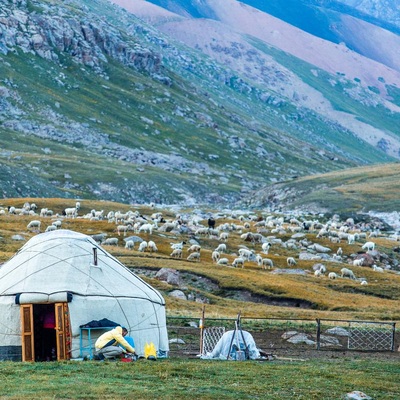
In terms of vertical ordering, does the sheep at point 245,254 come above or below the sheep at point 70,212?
below

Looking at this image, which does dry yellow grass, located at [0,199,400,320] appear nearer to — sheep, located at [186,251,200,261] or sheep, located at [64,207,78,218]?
sheep, located at [186,251,200,261]

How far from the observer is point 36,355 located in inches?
1169

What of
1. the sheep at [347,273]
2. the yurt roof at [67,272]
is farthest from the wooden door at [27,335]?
the sheep at [347,273]

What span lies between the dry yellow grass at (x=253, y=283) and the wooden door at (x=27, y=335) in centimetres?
1829

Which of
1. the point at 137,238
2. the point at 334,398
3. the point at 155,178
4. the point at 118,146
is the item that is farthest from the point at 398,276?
the point at 118,146

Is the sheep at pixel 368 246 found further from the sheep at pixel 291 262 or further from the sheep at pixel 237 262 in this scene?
the sheep at pixel 237 262

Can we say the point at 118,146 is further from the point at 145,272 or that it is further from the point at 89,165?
the point at 145,272

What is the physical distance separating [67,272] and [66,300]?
1562 millimetres

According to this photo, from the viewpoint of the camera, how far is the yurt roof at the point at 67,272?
29.9m

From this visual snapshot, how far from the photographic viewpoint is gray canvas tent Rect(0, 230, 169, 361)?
2912 cm

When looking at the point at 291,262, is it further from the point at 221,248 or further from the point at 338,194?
the point at 338,194

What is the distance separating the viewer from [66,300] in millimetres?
29016

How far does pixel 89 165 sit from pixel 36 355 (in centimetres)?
13683

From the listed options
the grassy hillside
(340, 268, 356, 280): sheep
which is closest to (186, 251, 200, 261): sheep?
(340, 268, 356, 280): sheep
